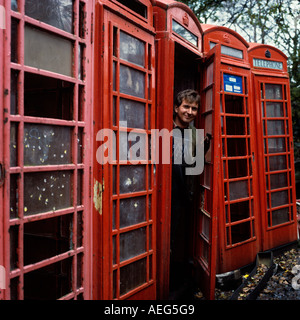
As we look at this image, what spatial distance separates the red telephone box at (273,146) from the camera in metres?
4.68

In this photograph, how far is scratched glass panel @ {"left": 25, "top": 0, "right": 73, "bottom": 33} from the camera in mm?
1897

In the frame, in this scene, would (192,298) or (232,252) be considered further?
(232,252)

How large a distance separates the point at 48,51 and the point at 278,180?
4247 mm

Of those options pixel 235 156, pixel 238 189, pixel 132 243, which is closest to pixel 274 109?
pixel 235 156

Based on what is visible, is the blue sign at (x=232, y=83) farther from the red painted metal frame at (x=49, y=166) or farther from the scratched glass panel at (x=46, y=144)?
the scratched glass panel at (x=46, y=144)

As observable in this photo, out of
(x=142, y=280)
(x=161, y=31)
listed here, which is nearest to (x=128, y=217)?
(x=142, y=280)

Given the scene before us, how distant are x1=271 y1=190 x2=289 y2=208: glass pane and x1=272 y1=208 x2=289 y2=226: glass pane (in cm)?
12

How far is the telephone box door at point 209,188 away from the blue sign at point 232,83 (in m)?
0.43

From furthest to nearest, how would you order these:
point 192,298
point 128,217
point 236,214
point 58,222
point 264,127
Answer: point 264,127 → point 236,214 → point 192,298 → point 58,222 → point 128,217

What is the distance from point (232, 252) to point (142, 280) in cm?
167

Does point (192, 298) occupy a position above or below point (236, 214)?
below

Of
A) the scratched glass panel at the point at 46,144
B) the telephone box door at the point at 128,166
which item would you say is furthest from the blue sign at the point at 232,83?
the scratched glass panel at the point at 46,144

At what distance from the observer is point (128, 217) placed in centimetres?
272
